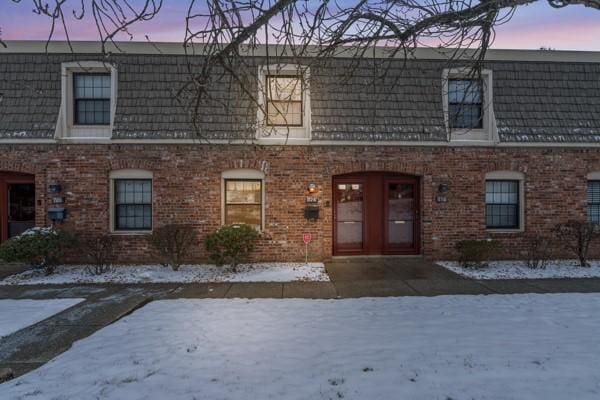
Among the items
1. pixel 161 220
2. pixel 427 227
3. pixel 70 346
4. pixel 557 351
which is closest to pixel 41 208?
pixel 161 220

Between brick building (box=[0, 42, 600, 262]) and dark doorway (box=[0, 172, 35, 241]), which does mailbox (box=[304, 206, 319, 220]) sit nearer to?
brick building (box=[0, 42, 600, 262])

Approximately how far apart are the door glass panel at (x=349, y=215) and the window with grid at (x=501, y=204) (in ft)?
11.3

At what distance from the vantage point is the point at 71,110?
9.62 m

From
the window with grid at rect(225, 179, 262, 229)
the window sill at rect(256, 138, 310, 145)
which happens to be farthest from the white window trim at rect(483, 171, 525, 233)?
the window with grid at rect(225, 179, 262, 229)

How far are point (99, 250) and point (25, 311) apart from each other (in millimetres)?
2953

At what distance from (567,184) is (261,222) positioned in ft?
27.2

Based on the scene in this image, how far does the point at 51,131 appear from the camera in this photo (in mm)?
9336

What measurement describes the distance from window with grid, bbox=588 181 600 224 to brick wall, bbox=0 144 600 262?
1.22 ft

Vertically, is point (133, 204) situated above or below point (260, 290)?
above

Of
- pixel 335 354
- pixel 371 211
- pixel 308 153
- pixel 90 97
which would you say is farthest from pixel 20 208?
pixel 335 354

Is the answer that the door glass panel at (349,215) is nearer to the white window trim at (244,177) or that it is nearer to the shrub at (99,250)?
the white window trim at (244,177)

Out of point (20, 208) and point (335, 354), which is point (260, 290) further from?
point (20, 208)

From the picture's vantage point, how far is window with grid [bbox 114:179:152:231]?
976 centimetres

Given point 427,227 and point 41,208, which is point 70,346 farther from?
point 427,227
